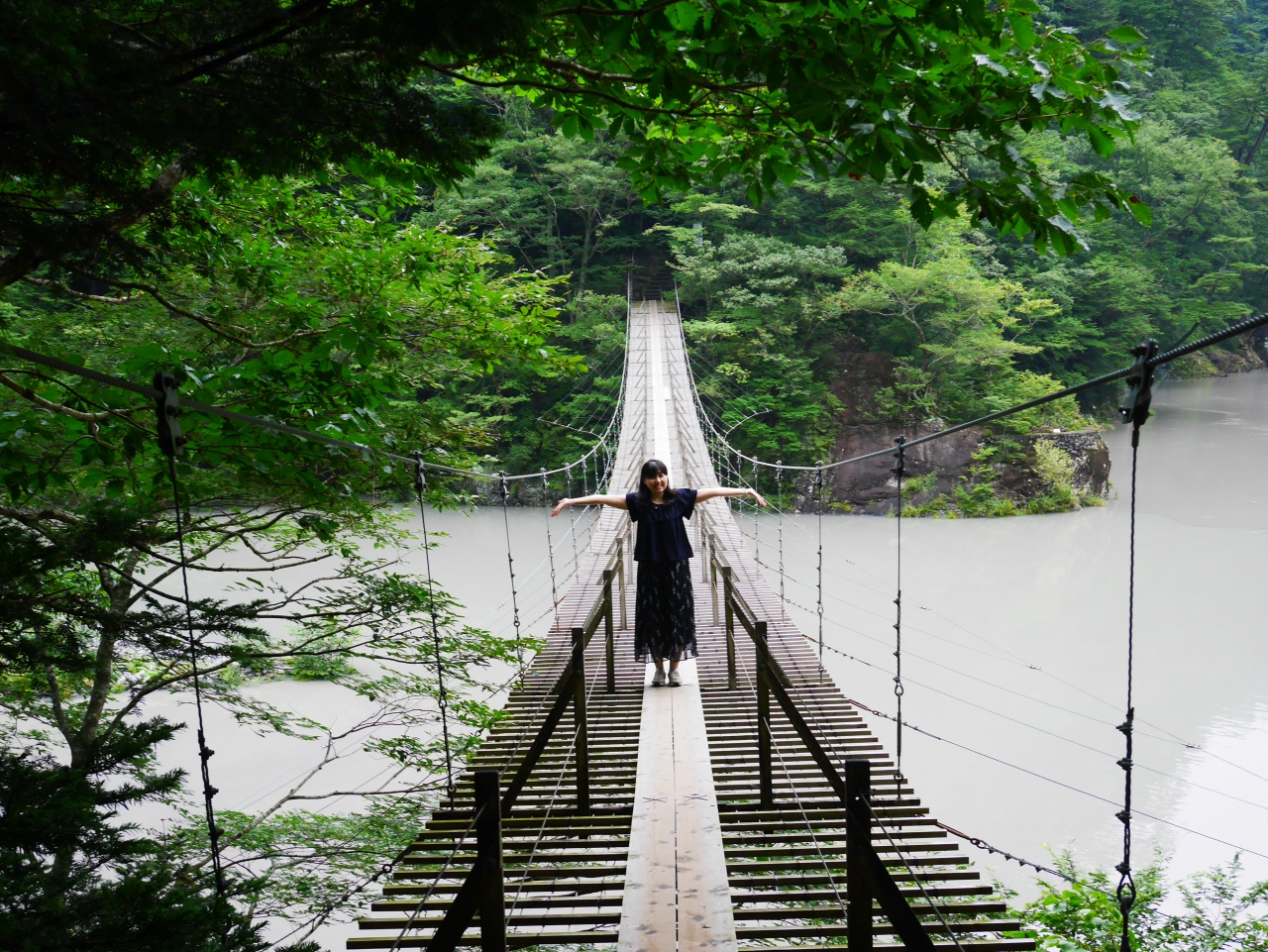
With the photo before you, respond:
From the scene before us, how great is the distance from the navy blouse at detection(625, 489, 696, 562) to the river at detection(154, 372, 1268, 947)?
243 centimetres

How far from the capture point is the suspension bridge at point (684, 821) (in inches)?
47.4

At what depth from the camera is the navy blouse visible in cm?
263

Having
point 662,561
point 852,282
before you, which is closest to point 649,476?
point 662,561

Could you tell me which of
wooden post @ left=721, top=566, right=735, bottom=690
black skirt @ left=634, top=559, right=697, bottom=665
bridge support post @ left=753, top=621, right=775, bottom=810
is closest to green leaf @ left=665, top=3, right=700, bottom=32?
bridge support post @ left=753, top=621, right=775, bottom=810

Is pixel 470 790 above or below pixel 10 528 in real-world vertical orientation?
below

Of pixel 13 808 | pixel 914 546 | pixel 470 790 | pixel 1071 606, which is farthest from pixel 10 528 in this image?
pixel 914 546

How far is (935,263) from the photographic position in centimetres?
1009

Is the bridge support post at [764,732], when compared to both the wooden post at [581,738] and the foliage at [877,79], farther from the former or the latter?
the foliage at [877,79]

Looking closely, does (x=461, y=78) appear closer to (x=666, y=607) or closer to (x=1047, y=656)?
(x=666, y=607)

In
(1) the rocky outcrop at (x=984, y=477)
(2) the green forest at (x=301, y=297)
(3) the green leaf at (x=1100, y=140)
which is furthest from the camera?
(1) the rocky outcrop at (x=984, y=477)

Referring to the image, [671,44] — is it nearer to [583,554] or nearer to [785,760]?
[785,760]

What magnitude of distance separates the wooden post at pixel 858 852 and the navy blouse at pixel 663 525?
4.54ft

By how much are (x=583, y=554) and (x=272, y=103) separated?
4023 mm

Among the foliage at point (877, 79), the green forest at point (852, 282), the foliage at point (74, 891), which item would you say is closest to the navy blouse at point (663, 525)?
the foliage at point (877, 79)
